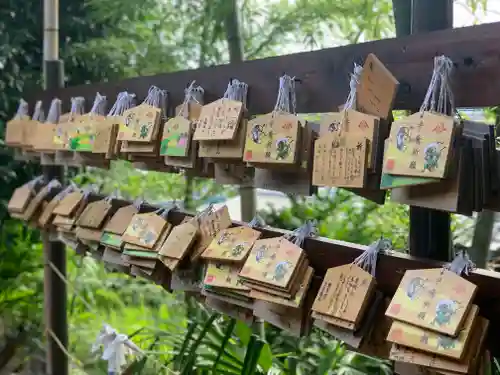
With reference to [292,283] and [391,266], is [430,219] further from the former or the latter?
[292,283]

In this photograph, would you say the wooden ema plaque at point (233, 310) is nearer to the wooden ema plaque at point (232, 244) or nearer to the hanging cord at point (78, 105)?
the wooden ema plaque at point (232, 244)

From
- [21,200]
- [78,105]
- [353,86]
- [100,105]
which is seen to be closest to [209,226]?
[353,86]

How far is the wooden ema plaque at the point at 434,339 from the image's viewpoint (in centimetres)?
60

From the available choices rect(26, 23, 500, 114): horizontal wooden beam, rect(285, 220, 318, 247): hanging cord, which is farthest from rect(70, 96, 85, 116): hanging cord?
rect(285, 220, 318, 247): hanging cord

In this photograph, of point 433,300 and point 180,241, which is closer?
point 433,300

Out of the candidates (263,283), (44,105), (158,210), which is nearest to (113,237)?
(158,210)

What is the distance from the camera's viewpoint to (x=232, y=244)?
0.91 metres

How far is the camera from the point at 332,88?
793mm

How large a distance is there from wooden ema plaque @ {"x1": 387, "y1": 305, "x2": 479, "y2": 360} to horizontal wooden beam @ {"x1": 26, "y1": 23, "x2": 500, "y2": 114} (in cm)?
24

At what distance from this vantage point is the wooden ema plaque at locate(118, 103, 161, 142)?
1.03 metres

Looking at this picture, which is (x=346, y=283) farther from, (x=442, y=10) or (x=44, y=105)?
(x=44, y=105)

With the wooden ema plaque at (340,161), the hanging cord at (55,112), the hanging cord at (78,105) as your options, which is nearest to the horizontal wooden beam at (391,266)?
the wooden ema plaque at (340,161)

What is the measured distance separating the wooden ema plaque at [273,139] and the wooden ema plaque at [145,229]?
0.32 m

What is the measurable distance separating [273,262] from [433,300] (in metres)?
0.24
